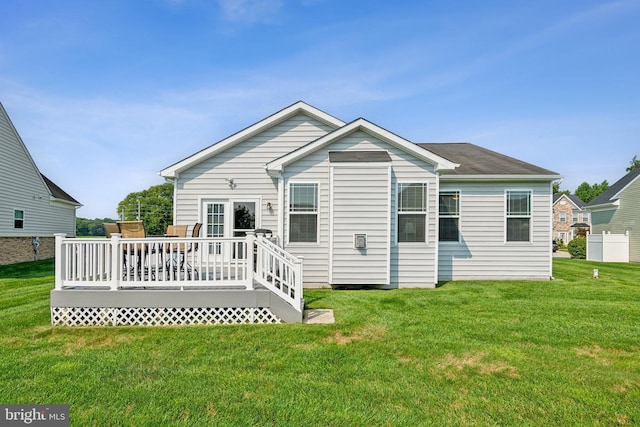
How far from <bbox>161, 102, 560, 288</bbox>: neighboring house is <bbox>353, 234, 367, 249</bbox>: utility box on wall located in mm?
36

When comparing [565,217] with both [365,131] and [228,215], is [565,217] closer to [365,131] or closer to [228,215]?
[365,131]

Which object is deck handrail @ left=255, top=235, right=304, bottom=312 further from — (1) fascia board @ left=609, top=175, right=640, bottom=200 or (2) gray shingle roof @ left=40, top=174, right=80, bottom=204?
(1) fascia board @ left=609, top=175, right=640, bottom=200

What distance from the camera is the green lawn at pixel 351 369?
288cm

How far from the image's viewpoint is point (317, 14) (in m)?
11.1

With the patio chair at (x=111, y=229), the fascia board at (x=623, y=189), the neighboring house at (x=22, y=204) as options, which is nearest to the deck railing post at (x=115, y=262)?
the patio chair at (x=111, y=229)

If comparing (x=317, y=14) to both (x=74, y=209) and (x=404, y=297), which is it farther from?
(x=74, y=209)

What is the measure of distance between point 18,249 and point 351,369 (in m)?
19.2

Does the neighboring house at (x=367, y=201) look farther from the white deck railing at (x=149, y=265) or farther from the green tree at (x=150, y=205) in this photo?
the green tree at (x=150, y=205)

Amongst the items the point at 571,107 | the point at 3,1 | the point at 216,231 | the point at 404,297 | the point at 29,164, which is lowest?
the point at 404,297

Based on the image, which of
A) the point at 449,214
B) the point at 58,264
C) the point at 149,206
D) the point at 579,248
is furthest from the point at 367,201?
the point at 149,206

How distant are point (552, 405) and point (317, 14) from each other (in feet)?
40.9

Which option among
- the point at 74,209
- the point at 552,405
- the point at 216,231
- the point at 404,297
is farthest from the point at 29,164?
the point at 552,405

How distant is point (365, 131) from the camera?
838 cm

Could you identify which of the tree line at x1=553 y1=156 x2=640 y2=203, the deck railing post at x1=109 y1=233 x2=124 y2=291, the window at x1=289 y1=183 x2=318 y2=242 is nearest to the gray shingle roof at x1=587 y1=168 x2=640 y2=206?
the window at x1=289 y1=183 x2=318 y2=242
